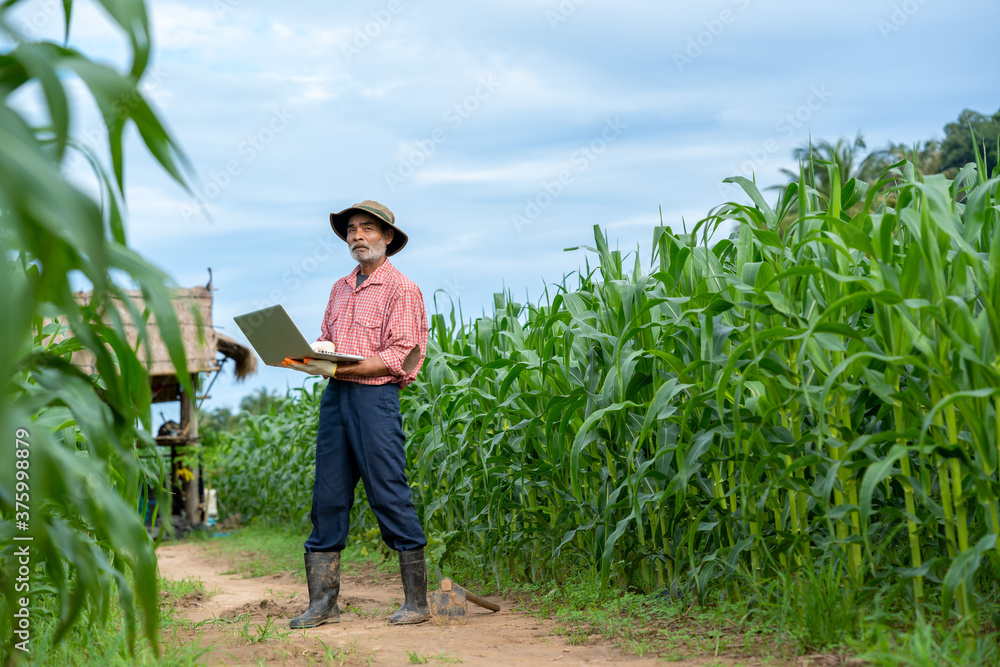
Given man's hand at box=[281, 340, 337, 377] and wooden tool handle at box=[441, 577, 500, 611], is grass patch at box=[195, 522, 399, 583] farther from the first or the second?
man's hand at box=[281, 340, 337, 377]

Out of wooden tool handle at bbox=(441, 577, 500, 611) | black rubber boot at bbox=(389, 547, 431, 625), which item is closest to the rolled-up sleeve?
black rubber boot at bbox=(389, 547, 431, 625)

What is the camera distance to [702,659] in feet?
8.52

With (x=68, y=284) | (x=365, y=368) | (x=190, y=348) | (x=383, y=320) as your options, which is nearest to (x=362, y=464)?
(x=365, y=368)

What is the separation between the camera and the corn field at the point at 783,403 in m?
2.27

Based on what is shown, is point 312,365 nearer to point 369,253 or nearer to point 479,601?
point 369,253

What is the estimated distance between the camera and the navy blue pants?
12.8 ft

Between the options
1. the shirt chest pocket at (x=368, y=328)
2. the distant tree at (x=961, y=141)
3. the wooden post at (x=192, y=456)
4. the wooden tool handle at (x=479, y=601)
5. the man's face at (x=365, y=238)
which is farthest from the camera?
the distant tree at (x=961, y=141)

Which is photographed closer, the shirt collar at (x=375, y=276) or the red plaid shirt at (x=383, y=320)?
the red plaid shirt at (x=383, y=320)

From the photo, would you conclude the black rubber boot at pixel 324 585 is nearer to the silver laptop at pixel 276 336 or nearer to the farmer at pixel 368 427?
the farmer at pixel 368 427

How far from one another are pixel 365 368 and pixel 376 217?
0.84 metres

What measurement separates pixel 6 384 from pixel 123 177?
0.50 metres

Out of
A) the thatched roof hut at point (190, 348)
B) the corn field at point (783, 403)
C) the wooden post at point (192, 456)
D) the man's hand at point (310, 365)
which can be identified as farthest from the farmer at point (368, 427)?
the wooden post at point (192, 456)

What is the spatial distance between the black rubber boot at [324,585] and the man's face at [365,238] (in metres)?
1.47

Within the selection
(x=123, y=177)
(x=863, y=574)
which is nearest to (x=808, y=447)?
(x=863, y=574)
